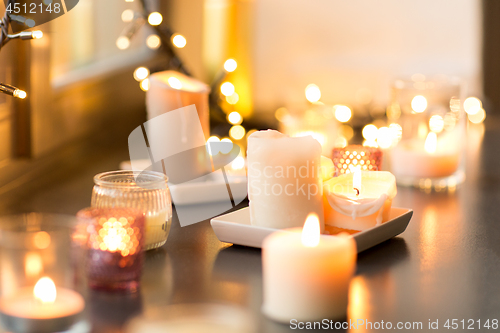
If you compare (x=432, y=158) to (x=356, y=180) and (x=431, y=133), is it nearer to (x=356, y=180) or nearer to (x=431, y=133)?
(x=431, y=133)

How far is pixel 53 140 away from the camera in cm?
131

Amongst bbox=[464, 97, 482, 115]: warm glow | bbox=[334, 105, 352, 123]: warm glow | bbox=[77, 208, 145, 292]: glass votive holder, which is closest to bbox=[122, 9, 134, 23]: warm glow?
bbox=[334, 105, 352, 123]: warm glow

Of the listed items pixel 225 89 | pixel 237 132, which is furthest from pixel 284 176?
pixel 237 132

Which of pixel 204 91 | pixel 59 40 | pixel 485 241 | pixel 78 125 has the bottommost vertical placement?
pixel 485 241

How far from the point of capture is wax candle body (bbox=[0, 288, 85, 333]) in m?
0.50

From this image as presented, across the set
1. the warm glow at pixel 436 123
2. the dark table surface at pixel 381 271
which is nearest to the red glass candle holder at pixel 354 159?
the dark table surface at pixel 381 271

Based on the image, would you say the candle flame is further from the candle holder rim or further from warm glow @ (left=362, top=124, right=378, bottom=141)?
warm glow @ (left=362, top=124, right=378, bottom=141)

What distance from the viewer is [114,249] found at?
59 centimetres

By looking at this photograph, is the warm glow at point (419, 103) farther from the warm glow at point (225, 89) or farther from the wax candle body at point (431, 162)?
the warm glow at point (225, 89)

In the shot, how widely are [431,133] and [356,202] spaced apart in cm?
62

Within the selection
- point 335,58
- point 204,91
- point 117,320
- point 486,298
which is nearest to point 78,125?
point 204,91

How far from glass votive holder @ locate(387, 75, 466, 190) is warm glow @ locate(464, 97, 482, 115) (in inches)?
50.9

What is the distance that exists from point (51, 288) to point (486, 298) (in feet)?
1.45

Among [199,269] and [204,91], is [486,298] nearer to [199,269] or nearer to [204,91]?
[199,269]
